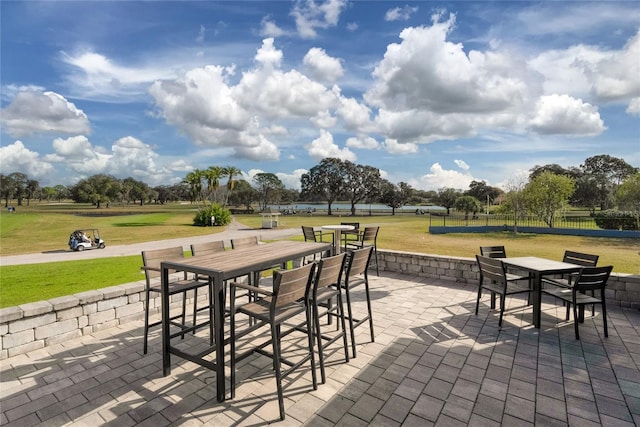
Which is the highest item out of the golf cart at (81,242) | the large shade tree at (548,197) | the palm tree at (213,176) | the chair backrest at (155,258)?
the palm tree at (213,176)

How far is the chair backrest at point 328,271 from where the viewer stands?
237cm

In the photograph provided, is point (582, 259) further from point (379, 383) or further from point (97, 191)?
point (97, 191)

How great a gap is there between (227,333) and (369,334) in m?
1.60

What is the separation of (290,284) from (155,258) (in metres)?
1.77

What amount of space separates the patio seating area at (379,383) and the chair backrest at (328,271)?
76 centimetres

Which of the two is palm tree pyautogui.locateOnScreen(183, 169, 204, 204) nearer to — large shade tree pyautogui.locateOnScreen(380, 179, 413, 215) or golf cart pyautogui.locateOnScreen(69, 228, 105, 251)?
golf cart pyautogui.locateOnScreen(69, 228, 105, 251)

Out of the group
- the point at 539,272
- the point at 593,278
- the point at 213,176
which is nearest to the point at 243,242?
the point at 539,272

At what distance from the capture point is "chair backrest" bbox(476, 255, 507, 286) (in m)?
3.41

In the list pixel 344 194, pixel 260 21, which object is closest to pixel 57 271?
pixel 260 21

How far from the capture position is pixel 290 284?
6.84 feet

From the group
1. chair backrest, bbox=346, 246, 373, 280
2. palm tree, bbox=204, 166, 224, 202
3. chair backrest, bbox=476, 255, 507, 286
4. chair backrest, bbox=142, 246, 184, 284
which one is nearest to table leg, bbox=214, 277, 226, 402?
chair backrest, bbox=142, 246, 184, 284

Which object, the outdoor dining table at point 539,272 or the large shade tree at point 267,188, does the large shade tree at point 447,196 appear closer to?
the large shade tree at point 267,188

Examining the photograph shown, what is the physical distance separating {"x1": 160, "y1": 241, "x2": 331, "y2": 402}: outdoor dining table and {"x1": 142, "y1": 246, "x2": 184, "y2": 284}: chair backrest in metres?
0.51

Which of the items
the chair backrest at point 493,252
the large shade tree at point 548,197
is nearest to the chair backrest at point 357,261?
the chair backrest at point 493,252
